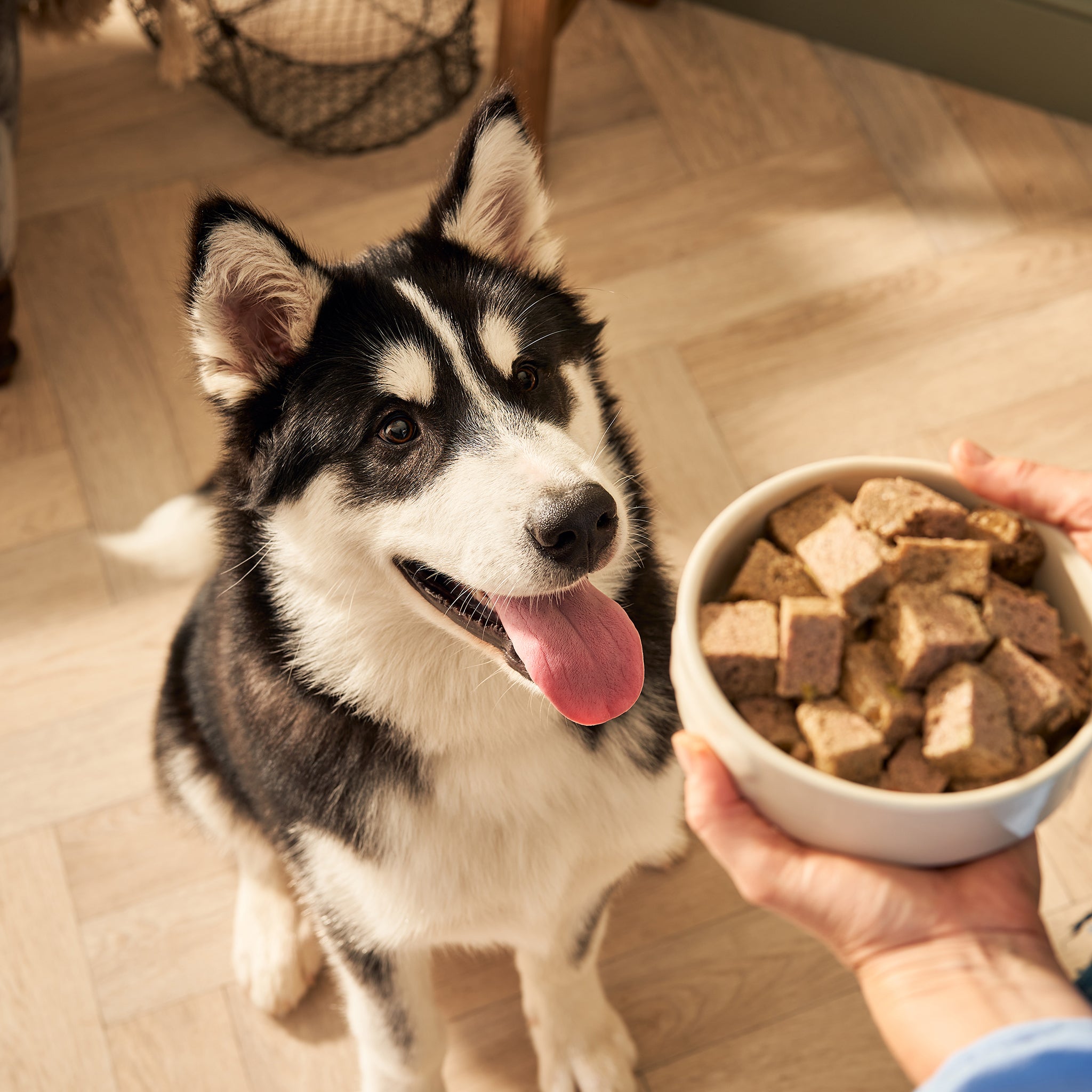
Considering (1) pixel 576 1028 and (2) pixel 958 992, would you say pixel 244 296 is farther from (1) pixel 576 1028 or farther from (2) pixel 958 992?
(1) pixel 576 1028

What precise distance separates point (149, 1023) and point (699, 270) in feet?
6.08

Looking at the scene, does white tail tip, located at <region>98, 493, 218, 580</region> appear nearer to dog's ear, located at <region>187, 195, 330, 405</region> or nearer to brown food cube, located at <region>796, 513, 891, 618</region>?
dog's ear, located at <region>187, 195, 330, 405</region>

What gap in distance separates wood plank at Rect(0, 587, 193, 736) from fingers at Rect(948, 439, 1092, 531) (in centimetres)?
152

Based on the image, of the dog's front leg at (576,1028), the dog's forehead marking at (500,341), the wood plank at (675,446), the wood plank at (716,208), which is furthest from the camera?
the wood plank at (716,208)

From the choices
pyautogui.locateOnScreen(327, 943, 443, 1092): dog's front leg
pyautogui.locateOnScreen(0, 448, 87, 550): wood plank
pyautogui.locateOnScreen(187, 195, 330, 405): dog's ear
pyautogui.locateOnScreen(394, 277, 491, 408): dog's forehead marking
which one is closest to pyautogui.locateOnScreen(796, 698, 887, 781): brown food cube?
pyautogui.locateOnScreen(394, 277, 491, 408): dog's forehead marking

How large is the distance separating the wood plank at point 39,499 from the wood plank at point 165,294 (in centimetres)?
24

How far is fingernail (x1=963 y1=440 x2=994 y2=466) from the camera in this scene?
3.65 feet

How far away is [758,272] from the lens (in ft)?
8.05

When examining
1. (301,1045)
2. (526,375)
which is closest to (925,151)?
(526,375)

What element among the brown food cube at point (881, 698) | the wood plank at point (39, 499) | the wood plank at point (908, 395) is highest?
the brown food cube at point (881, 698)

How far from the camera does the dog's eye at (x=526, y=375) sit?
1.25 metres

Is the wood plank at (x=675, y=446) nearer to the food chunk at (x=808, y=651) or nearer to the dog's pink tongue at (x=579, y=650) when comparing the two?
the dog's pink tongue at (x=579, y=650)

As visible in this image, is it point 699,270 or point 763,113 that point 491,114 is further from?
point 763,113

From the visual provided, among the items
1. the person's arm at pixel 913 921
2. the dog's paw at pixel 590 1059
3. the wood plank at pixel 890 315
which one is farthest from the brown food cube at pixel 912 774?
the wood plank at pixel 890 315
